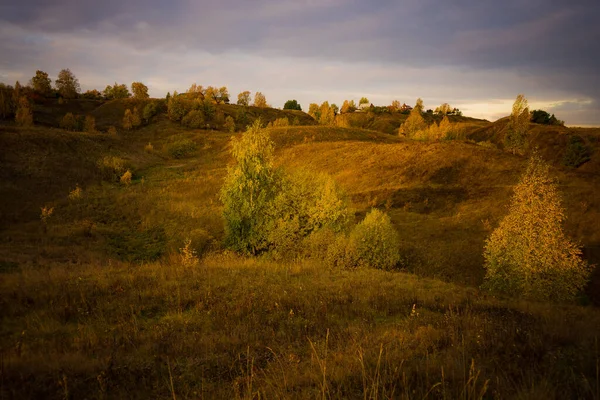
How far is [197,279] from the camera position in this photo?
37.7 ft

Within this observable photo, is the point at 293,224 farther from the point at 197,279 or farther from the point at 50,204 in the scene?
the point at 50,204

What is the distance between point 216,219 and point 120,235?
30.6ft

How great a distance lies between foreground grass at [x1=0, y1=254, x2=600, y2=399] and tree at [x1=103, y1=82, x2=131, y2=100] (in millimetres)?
146682

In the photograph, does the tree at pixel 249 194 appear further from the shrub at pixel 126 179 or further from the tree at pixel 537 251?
the shrub at pixel 126 179

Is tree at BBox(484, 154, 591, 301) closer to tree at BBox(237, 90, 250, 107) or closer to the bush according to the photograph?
the bush

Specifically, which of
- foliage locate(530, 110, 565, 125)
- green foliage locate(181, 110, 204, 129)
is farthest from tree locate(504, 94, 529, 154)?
green foliage locate(181, 110, 204, 129)

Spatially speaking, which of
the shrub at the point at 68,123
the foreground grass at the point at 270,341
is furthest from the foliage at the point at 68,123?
the foreground grass at the point at 270,341

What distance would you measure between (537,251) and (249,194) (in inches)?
733

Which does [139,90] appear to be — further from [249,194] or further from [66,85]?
[249,194]

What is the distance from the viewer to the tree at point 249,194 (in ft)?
78.3

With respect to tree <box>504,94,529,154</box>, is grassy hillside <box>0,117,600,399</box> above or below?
below

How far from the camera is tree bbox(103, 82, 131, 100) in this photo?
132500 mm

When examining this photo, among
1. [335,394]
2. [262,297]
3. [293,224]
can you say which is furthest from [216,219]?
[335,394]

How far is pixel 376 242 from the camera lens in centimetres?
2195
